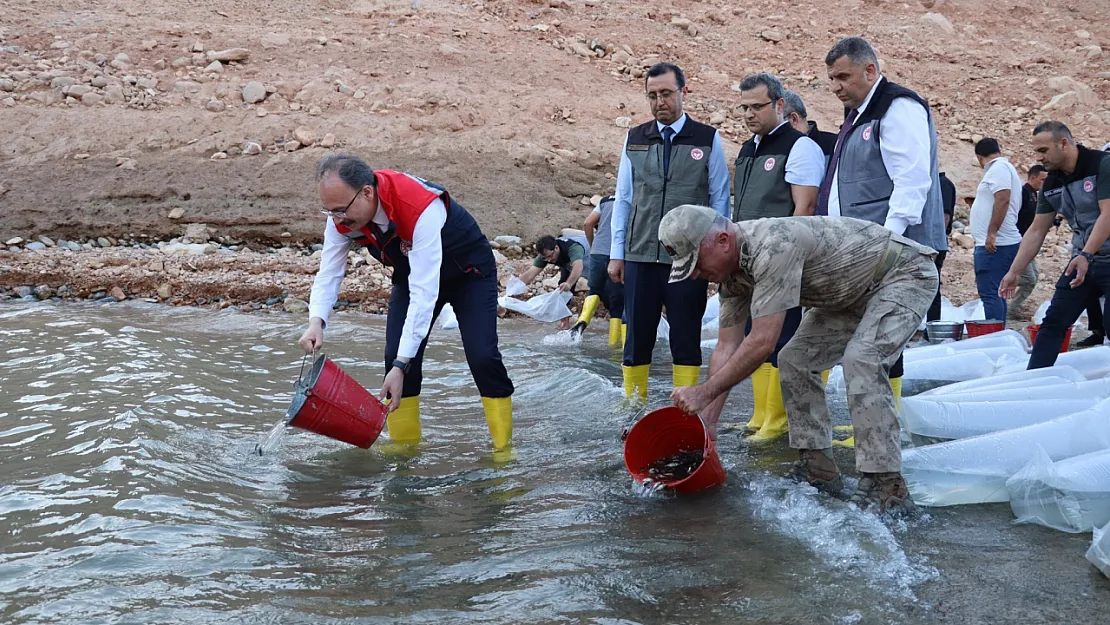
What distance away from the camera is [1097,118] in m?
17.2

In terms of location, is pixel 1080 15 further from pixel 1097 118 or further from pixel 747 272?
pixel 747 272

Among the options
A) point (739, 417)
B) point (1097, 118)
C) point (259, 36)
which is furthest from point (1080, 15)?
point (739, 417)

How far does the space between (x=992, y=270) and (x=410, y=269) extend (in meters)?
5.45

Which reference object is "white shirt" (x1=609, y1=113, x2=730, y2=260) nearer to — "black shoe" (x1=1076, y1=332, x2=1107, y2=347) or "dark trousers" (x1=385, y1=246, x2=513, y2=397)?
"dark trousers" (x1=385, y1=246, x2=513, y2=397)

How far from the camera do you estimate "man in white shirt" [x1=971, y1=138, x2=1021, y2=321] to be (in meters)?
7.77

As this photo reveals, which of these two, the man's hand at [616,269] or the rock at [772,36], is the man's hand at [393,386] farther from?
the rock at [772,36]

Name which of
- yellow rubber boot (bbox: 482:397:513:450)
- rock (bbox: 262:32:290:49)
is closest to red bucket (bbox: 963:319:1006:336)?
yellow rubber boot (bbox: 482:397:513:450)

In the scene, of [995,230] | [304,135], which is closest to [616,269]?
[995,230]

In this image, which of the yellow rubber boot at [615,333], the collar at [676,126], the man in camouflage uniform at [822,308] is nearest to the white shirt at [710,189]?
the collar at [676,126]

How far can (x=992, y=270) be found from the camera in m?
7.95

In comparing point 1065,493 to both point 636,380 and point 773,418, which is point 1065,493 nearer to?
point 773,418

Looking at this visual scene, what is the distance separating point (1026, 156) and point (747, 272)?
14923mm

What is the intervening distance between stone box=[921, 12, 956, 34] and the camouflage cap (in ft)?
67.3

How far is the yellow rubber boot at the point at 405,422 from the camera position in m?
4.89
